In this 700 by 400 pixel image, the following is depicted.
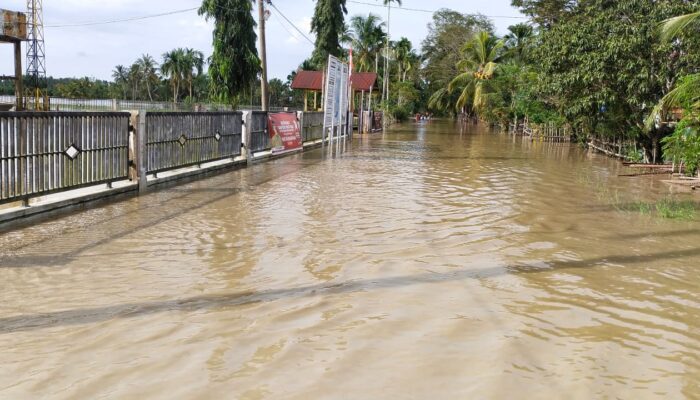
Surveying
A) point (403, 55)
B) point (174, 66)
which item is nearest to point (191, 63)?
point (174, 66)

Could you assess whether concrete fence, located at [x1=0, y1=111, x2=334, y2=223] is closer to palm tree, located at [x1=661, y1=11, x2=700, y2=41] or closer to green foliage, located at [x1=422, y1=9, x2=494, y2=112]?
palm tree, located at [x1=661, y1=11, x2=700, y2=41]

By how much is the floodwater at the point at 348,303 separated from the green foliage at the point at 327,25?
3459 cm

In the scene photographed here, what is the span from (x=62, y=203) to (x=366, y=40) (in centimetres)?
6207

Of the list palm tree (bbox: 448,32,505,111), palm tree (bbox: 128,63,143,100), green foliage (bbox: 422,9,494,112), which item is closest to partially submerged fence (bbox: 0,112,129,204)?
palm tree (bbox: 448,32,505,111)

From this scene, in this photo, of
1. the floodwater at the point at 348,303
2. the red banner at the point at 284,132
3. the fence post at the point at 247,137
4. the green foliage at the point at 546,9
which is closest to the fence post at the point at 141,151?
the floodwater at the point at 348,303

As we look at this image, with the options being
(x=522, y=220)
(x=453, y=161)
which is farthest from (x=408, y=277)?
(x=453, y=161)

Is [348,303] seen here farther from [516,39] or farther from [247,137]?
[516,39]

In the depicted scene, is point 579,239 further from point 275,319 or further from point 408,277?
point 275,319

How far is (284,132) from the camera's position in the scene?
2262cm

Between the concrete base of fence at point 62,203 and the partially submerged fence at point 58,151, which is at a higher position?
the partially submerged fence at point 58,151

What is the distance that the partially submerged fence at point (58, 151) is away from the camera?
28.3 feet

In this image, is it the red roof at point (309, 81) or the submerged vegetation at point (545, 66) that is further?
the red roof at point (309, 81)

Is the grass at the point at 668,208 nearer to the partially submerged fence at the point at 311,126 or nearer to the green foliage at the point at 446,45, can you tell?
the partially submerged fence at the point at 311,126

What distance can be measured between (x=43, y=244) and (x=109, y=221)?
61.5 inches
